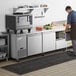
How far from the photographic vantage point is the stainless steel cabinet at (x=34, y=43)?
612cm

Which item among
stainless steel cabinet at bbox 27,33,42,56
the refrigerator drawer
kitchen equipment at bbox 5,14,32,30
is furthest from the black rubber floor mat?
kitchen equipment at bbox 5,14,32,30

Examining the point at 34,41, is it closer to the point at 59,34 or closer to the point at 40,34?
the point at 40,34

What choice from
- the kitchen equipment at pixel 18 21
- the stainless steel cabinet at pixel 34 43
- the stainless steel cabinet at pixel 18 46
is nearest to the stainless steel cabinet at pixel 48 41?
the stainless steel cabinet at pixel 34 43

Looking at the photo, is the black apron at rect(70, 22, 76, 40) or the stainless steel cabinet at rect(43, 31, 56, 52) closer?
the black apron at rect(70, 22, 76, 40)

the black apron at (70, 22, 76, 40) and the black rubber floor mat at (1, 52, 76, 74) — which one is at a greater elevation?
the black apron at (70, 22, 76, 40)

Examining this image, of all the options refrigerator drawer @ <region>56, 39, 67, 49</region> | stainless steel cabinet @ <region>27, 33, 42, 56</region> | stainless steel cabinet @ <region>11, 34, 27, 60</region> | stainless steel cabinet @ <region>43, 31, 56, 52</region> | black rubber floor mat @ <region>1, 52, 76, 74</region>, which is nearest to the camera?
black rubber floor mat @ <region>1, 52, 76, 74</region>

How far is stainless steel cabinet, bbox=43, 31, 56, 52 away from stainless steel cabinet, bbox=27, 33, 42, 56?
19cm

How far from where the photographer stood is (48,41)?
6.57 metres

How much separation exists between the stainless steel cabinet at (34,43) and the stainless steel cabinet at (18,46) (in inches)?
6.9

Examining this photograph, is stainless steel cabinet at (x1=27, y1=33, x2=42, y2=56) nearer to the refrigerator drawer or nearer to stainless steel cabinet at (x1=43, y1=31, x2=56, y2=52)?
stainless steel cabinet at (x1=43, y1=31, x2=56, y2=52)

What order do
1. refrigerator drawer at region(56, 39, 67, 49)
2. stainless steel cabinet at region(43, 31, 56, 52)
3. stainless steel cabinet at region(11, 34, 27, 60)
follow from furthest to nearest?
refrigerator drawer at region(56, 39, 67, 49)
stainless steel cabinet at region(43, 31, 56, 52)
stainless steel cabinet at region(11, 34, 27, 60)

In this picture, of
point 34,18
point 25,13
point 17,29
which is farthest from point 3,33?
point 34,18

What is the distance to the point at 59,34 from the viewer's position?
23.2 feet

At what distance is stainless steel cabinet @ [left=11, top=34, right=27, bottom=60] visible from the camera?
5844 mm
